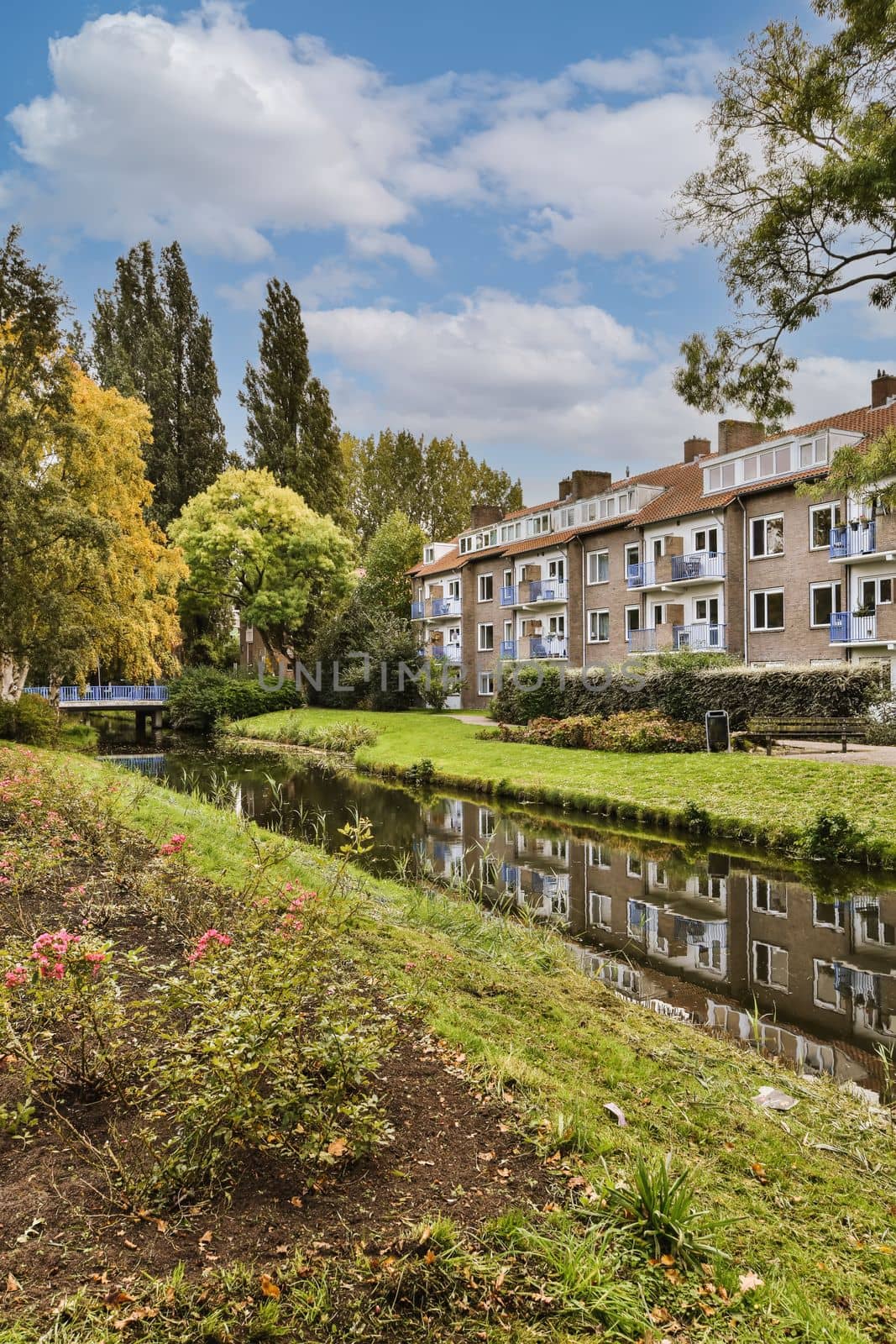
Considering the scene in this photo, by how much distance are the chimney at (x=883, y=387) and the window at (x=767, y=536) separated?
5.30 m

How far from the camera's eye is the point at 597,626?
38531 millimetres

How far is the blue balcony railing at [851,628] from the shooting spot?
26.7m

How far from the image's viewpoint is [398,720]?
36562 millimetres

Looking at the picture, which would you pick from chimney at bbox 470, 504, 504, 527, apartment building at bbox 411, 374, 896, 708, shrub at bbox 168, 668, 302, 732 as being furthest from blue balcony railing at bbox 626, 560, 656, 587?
shrub at bbox 168, 668, 302, 732

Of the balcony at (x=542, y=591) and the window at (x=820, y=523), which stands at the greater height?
the window at (x=820, y=523)

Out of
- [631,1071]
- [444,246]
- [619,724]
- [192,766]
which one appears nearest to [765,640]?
[619,724]

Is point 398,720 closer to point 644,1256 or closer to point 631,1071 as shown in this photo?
point 631,1071

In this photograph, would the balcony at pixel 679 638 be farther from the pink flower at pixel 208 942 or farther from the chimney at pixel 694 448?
the pink flower at pixel 208 942

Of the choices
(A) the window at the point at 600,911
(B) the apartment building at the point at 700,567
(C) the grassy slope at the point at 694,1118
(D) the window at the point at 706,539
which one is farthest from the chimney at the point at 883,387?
(C) the grassy slope at the point at 694,1118

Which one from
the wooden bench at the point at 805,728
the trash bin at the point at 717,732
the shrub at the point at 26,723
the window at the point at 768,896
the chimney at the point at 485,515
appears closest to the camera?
the window at the point at 768,896

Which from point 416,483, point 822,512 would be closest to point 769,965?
point 822,512

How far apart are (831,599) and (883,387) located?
325 inches

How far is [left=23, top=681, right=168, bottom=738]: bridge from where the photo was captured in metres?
39.6

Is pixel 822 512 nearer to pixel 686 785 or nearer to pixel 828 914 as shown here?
pixel 686 785
